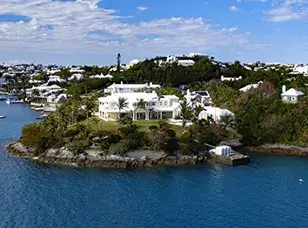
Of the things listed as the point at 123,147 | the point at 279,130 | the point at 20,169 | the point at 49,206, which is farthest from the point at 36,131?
the point at 279,130

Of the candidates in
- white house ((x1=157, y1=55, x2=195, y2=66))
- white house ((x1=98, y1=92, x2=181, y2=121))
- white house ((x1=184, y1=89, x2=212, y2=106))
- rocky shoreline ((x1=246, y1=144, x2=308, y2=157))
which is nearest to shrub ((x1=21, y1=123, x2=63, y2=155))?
white house ((x1=98, y1=92, x2=181, y2=121))

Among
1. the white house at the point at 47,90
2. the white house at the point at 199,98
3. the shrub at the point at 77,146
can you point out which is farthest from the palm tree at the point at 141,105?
the white house at the point at 47,90

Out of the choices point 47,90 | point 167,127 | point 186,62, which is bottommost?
point 167,127

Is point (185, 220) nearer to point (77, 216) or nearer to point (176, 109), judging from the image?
point (77, 216)

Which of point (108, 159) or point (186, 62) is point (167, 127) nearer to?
point (108, 159)

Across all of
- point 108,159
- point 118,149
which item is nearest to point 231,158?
point 118,149
